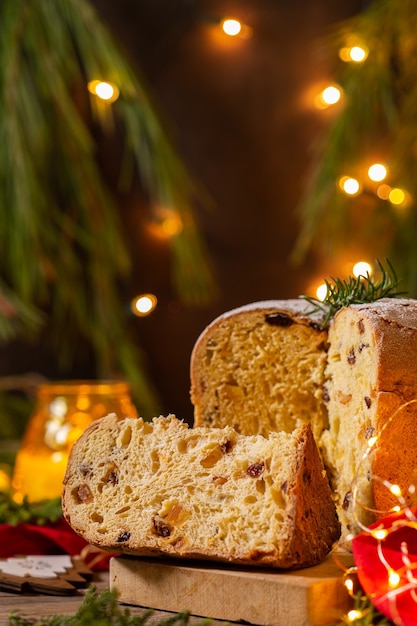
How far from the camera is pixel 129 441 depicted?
1.45 meters

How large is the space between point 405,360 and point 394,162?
141 cm

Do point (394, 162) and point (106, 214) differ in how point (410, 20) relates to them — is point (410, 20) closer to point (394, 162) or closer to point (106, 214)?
point (394, 162)

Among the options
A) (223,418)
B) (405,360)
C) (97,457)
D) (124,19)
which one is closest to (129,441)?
(97,457)

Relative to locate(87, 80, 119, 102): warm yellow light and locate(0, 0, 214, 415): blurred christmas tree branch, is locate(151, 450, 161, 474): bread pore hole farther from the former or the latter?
locate(87, 80, 119, 102): warm yellow light

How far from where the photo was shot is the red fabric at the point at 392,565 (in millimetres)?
1166

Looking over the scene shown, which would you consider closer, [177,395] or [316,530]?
[316,530]

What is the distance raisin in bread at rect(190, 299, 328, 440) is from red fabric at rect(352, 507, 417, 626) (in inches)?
12.9

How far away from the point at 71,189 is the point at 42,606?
172cm

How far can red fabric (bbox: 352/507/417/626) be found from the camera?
117cm

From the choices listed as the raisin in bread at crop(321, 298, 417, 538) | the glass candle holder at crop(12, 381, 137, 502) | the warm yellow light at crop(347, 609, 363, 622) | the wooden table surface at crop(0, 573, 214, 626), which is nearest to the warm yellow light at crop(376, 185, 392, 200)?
the glass candle holder at crop(12, 381, 137, 502)

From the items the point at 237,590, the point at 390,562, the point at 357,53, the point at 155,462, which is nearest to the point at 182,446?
the point at 155,462

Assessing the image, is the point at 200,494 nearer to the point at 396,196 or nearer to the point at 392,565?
the point at 392,565

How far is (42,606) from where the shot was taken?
1366mm

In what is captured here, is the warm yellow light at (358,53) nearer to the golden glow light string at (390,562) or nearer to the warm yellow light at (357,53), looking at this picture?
the warm yellow light at (357,53)
